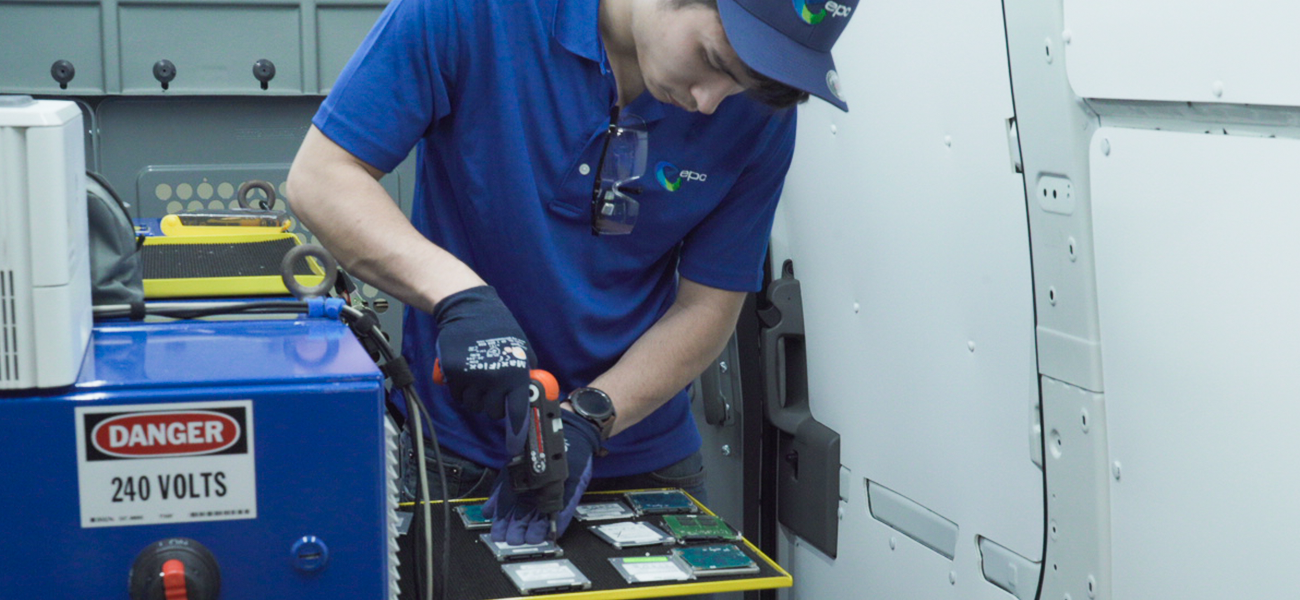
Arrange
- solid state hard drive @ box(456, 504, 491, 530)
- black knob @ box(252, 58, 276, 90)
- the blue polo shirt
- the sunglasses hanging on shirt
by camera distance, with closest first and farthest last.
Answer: solid state hard drive @ box(456, 504, 491, 530) < the blue polo shirt < the sunglasses hanging on shirt < black knob @ box(252, 58, 276, 90)

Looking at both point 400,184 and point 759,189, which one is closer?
point 759,189

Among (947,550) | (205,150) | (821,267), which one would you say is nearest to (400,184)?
(205,150)

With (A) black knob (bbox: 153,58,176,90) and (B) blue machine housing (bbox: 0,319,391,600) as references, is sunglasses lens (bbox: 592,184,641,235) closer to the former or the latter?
(B) blue machine housing (bbox: 0,319,391,600)

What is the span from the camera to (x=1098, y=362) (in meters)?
1.39

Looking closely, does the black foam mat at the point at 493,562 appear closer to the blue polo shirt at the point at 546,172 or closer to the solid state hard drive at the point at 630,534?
the solid state hard drive at the point at 630,534

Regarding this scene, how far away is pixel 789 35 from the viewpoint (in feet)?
4.41

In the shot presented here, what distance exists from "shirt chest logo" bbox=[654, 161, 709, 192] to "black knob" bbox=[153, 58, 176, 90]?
1.57 meters

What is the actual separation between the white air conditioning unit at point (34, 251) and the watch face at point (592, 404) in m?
0.80

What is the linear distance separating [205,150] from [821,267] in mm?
1555

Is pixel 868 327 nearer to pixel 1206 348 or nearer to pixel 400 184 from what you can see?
pixel 1206 348

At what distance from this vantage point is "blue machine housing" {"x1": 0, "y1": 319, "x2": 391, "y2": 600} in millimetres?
772

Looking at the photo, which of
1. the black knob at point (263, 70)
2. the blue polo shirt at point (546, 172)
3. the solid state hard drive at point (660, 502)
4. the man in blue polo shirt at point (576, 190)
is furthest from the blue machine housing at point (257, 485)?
the black knob at point (263, 70)

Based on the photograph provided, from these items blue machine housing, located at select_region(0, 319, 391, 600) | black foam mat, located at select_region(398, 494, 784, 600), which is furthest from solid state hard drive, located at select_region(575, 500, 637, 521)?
blue machine housing, located at select_region(0, 319, 391, 600)

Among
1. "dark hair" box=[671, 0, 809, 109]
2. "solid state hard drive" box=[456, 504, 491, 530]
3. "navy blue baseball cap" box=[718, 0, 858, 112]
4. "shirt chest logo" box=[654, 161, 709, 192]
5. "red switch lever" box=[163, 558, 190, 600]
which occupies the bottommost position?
"solid state hard drive" box=[456, 504, 491, 530]
